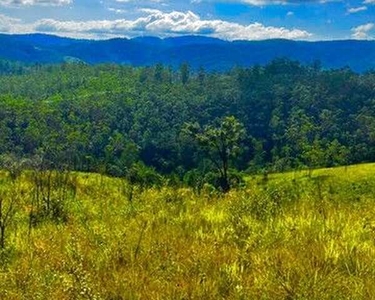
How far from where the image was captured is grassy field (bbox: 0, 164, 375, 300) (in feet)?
14.1

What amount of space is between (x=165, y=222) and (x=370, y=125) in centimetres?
16631

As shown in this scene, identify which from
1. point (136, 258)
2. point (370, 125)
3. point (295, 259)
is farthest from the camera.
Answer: point (370, 125)

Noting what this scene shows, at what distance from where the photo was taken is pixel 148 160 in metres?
166

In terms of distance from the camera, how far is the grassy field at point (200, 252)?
431 cm

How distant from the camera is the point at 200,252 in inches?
205

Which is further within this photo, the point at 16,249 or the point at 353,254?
the point at 16,249

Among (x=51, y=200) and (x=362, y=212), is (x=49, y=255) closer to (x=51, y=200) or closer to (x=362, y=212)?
(x=51, y=200)

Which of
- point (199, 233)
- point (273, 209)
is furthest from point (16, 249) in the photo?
point (273, 209)

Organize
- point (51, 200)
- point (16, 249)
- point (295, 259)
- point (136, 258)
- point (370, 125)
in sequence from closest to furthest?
point (295, 259) → point (136, 258) → point (16, 249) → point (51, 200) → point (370, 125)

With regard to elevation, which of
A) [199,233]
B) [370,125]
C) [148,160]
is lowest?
[148,160]

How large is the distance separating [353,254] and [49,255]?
115 inches

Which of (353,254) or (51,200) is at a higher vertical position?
(353,254)

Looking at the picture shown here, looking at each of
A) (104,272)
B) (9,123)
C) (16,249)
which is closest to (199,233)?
(104,272)

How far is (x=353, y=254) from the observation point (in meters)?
5.00
